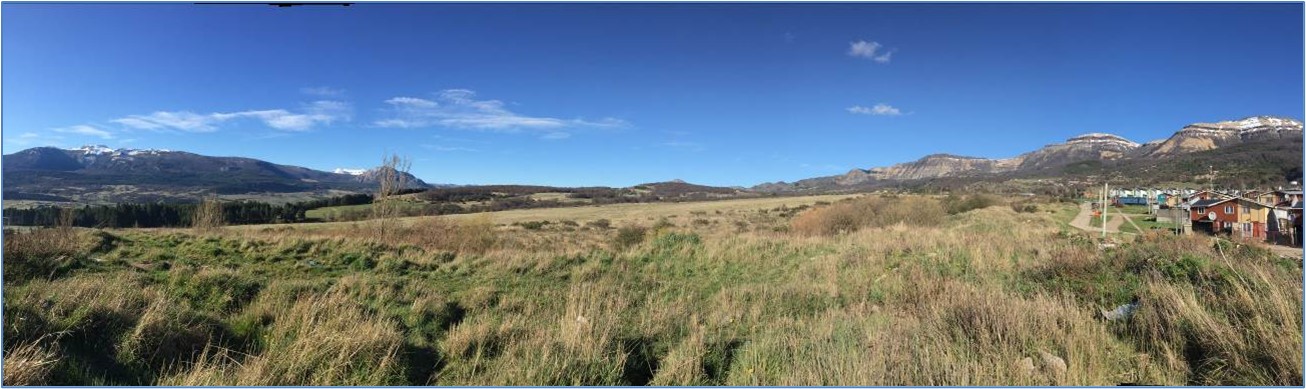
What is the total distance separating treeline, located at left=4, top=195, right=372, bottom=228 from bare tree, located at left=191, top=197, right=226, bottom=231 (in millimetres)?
2436

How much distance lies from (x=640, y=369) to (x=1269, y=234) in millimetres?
39847

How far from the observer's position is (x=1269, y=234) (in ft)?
91.6

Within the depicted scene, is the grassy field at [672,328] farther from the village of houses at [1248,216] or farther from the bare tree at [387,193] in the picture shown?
the village of houses at [1248,216]

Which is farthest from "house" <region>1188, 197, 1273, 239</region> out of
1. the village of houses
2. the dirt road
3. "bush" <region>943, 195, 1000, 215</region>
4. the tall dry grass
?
the tall dry grass

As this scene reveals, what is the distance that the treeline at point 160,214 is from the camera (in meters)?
17.8

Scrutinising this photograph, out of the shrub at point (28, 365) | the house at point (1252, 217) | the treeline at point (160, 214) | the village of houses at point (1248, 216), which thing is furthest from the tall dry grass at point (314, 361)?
the house at point (1252, 217)

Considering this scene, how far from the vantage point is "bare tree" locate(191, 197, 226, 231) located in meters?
23.4

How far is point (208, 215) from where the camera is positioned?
2377 cm

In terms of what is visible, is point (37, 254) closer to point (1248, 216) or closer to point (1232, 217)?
point (1248, 216)

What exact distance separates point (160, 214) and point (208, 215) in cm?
1756

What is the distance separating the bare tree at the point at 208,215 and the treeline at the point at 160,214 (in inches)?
95.9

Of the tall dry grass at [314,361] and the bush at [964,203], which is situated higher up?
the bush at [964,203]

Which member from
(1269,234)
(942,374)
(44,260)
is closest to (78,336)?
(942,374)

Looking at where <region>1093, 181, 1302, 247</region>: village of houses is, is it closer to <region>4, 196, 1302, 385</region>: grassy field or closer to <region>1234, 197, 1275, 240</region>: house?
<region>1234, 197, 1275, 240</region>: house
